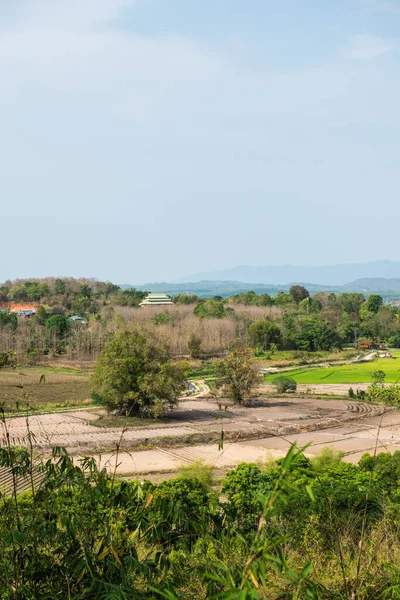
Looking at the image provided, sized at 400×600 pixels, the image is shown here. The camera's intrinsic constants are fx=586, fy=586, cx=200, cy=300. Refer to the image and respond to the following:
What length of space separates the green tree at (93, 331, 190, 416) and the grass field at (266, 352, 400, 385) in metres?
19.6

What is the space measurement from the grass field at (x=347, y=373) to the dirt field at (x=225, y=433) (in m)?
10.2

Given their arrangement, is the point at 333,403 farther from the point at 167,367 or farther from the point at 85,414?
the point at 85,414

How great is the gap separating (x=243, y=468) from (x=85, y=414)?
2030 centimetres

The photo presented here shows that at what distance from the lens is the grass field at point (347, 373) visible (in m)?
49.5

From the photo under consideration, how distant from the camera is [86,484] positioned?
3.15 metres

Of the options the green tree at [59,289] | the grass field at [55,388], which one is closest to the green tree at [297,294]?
the green tree at [59,289]

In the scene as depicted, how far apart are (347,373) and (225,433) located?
106ft

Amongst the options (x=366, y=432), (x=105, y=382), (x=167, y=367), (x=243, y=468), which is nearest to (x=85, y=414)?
(x=105, y=382)

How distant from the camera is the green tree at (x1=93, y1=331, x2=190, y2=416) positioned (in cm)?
3184

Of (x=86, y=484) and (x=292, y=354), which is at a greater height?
(x=86, y=484)

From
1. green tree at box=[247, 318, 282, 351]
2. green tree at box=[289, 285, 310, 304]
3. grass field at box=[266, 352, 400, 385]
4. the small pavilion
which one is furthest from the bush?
green tree at box=[289, 285, 310, 304]

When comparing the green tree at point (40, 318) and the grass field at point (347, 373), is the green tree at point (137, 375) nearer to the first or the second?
the grass field at point (347, 373)

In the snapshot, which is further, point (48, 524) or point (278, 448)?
point (278, 448)

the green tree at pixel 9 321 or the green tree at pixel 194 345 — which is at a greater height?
the green tree at pixel 9 321
